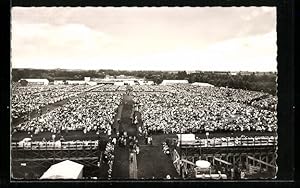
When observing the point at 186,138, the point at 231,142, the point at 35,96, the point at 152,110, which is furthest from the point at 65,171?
the point at 231,142

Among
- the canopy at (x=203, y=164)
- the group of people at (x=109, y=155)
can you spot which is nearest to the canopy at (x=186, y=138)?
the canopy at (x=203, y=164)

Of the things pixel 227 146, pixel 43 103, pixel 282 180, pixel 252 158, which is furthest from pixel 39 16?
pixel 282 180

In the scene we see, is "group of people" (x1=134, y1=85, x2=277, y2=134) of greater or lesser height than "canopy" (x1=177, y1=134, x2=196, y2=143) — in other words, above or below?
above

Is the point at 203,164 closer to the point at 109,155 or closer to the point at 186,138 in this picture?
the point at 186,138

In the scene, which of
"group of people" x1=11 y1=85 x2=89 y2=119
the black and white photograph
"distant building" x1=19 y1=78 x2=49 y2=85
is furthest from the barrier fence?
"distant building" x1=19 y1=78 x2=49 y2=85

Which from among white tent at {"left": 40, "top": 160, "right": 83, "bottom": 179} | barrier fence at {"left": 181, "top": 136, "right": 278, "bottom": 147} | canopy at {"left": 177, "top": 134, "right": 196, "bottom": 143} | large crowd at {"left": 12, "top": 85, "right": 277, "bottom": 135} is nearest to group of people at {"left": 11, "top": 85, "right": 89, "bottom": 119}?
large crowd at {"left": 12, "top": 85, "right": 277, "bottom": 135}

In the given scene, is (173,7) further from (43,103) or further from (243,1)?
(43,103)

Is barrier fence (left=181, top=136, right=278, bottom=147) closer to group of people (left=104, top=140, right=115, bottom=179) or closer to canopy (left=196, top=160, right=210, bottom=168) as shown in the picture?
canopy (left=196, top=160, right=210, bottom=168)

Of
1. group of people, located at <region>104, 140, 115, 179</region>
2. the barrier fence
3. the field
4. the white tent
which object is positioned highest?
→ the field
